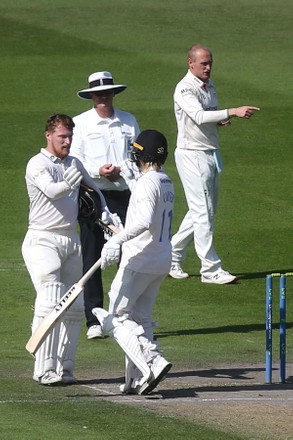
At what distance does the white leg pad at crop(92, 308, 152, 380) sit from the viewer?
9945 mm

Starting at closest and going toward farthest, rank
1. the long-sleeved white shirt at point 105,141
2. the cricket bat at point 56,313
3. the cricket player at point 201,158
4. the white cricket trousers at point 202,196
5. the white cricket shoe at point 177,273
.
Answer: the cricket bat at point 56,313 < the long-sleeved white shirt at point 105,141 < the cricket player at point 201,158 < the white cricket trousers at point 202,196 < the white cricket shoe at point 177,273

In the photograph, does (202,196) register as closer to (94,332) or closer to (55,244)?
(94,332)

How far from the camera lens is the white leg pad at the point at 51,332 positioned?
34.7ft

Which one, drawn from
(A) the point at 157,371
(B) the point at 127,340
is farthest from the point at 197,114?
(A) the point at 157,371

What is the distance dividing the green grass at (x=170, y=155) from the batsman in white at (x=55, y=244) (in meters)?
0.31

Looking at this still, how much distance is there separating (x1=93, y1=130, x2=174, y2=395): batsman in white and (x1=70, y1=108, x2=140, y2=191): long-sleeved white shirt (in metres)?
2.41

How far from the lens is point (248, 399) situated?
1009 cm

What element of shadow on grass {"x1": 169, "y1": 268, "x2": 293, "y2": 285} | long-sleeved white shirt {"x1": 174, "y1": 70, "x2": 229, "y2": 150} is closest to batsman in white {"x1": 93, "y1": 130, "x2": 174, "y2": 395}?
long-sleeved white shirt {"x1": 174, "y1": 70, "x2": 229, "y2": 150}

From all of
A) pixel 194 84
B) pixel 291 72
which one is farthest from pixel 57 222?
pixel 291 72

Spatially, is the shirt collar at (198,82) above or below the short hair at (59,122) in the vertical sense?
above

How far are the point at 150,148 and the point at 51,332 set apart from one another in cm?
166

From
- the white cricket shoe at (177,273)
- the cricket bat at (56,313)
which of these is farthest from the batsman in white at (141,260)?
the white cricket shoe at (177,273)

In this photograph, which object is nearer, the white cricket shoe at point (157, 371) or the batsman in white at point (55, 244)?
the white cricket shoe at point (157, 371)

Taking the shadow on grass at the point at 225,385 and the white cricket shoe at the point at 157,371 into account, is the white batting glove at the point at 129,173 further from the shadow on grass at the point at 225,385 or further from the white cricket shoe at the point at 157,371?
the white cricket shoe at the point at 157,371
